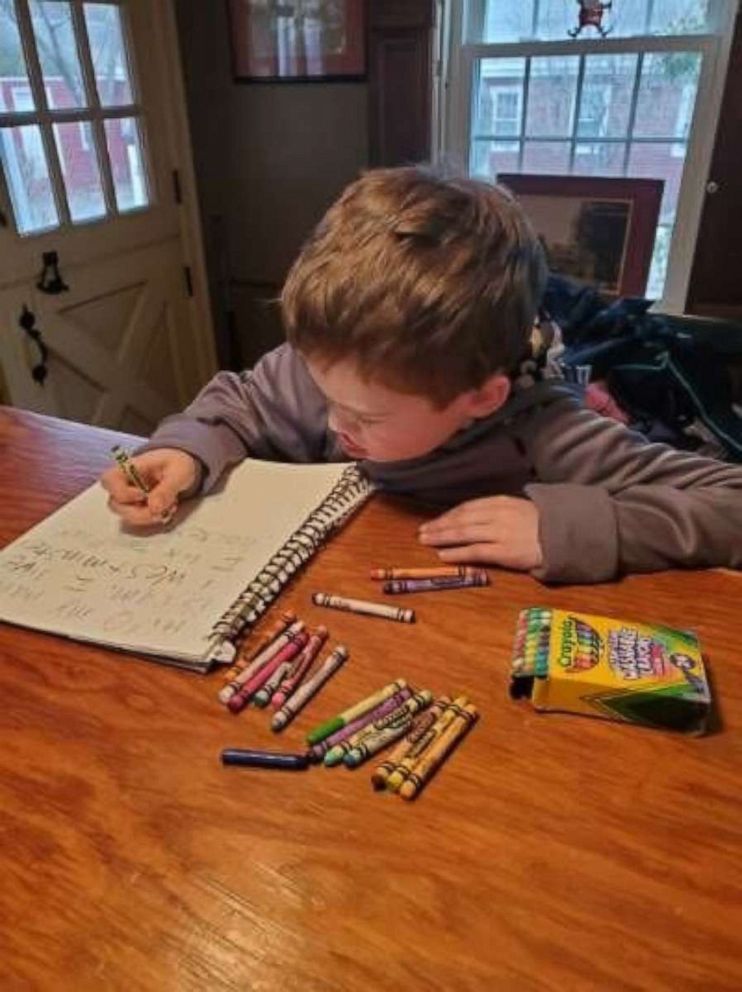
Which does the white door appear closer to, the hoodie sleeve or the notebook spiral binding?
the hoodie sleeve

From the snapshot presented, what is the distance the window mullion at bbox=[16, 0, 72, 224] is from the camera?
206 centimetres

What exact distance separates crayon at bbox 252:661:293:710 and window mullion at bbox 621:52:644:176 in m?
2.29

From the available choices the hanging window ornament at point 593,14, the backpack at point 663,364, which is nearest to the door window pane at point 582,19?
the hanging window ornament at point 593,14

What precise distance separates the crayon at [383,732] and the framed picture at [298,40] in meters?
2.43

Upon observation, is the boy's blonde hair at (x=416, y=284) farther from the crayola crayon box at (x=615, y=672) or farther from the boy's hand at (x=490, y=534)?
the crayola crayon box at (x=615, y=672)

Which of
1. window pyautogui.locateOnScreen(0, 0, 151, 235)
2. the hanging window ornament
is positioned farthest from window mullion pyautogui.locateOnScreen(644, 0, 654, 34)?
window pyautogui.locateOnScreen(0, 0, 151, 235)

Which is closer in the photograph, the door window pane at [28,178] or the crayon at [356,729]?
the crayon at [356,729]

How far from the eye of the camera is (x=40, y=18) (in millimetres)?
2102

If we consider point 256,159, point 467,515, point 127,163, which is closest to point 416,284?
point 467,515

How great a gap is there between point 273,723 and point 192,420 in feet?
1.58

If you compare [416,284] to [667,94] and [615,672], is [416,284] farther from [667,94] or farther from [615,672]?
[667,94]

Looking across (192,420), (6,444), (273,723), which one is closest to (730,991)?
(273,723)

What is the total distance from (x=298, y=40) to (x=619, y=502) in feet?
7.76

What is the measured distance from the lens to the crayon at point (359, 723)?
0.51 meters
